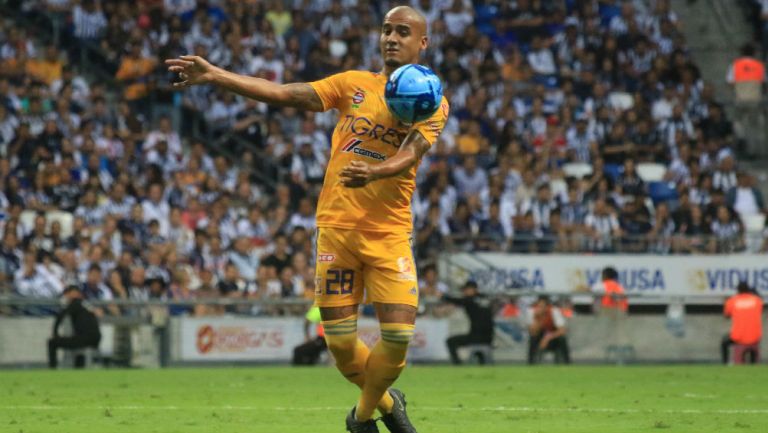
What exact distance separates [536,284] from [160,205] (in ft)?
21.5

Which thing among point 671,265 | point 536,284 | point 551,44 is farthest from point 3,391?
point 551,44

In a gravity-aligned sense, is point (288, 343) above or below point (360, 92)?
below

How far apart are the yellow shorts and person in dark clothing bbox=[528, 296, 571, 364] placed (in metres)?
14.4

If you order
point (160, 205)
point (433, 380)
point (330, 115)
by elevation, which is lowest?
point (433, 380)

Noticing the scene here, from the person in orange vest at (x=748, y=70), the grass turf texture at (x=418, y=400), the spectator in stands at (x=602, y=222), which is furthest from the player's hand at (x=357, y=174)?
the person in orange vest at (x=748, y=70)

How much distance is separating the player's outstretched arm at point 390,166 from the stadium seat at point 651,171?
65.1 ft

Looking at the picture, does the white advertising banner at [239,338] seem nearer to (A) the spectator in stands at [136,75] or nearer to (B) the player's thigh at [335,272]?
(A) the spectator in stands at [136,75]

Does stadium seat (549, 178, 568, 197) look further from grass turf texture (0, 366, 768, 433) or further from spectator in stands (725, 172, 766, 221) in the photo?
grass turf texture (0, 366, 768, 433)

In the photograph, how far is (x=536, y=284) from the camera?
2552 centimetres

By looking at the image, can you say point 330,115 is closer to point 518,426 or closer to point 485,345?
point 485,345

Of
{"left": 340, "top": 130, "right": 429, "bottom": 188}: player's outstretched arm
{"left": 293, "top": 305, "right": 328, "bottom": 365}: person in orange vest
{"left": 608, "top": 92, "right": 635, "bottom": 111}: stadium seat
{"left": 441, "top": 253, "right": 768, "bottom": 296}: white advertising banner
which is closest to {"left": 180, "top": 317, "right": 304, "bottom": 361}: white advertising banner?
{"left": 293, "top": 305, "right": 328, "bottom": 365}: person in orange vest

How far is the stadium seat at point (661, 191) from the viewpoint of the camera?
90.7 ft

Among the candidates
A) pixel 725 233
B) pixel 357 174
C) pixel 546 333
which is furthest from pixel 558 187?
pixel 357 174

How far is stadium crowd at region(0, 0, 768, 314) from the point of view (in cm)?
2378
